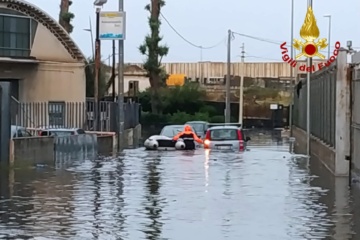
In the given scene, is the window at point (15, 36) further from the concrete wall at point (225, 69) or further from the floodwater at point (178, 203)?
the concrete wall at point (225, 69)

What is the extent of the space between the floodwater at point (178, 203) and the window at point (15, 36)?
25603mm

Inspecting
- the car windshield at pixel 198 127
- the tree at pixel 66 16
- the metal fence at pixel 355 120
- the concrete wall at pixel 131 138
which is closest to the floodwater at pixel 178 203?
the metal fence at pixel 355 120

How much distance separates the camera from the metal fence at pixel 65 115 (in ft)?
101

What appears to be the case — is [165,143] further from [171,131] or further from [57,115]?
[57,115]

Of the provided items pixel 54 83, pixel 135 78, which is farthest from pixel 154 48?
pixel 135 78

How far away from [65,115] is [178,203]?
24988 millimetres

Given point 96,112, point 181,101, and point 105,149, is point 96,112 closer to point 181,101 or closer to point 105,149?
point 105,149

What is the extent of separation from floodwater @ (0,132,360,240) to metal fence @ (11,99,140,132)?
5231 millimetres

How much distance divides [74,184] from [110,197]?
3.16 metres

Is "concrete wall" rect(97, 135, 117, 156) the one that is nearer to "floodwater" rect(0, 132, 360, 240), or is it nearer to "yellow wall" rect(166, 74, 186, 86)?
"floodwater" rect(0, 132, 360, 240)

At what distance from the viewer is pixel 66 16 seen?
2397 inches

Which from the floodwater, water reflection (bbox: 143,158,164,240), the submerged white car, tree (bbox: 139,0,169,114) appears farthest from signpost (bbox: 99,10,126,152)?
tree (bbox: 139,0,169,114)

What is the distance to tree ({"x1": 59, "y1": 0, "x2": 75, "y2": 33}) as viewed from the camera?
6097 cm

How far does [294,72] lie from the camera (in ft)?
280
